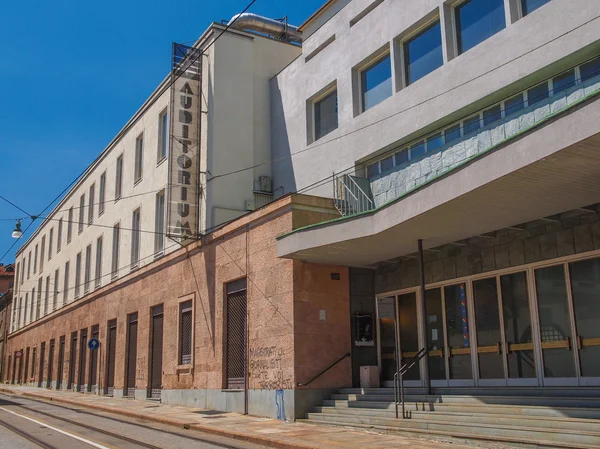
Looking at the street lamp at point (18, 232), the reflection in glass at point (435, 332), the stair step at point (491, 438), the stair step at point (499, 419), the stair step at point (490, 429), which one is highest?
the street lamp at point (18, 232)

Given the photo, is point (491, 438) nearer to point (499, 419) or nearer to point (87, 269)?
point (499, 419)

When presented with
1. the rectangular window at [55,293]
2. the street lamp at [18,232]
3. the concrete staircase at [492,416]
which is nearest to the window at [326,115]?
the concrete staircase at [492,416]

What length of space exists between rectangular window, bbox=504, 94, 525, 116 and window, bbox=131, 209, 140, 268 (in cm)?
1935

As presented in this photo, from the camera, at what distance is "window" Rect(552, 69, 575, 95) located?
13508 millimetres

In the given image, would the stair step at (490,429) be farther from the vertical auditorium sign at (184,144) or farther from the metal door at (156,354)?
the metal door at (156,354)

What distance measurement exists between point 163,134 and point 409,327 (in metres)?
15.4

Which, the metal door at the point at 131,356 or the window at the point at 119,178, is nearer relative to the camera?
the metal door at the point at 131,356

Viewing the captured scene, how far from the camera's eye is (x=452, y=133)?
16.2 meters

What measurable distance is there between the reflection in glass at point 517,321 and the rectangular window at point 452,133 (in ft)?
12.8

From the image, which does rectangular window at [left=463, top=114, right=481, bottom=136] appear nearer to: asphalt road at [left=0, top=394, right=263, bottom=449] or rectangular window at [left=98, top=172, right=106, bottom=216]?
asphalt road at [left=0, top=394, right=263, bottom=449]

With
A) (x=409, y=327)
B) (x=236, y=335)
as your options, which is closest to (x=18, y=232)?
(x=236, y=335)

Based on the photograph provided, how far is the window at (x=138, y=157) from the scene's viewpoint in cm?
3027

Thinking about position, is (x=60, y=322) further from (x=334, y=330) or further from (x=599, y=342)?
(x=599, y=342)

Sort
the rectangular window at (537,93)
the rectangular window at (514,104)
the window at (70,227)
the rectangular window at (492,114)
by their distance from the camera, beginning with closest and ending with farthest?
the rectangular window at (537,93)
the rectangular window at (514,104)
the rectangular window at (492,114)
the window at (70,227)
